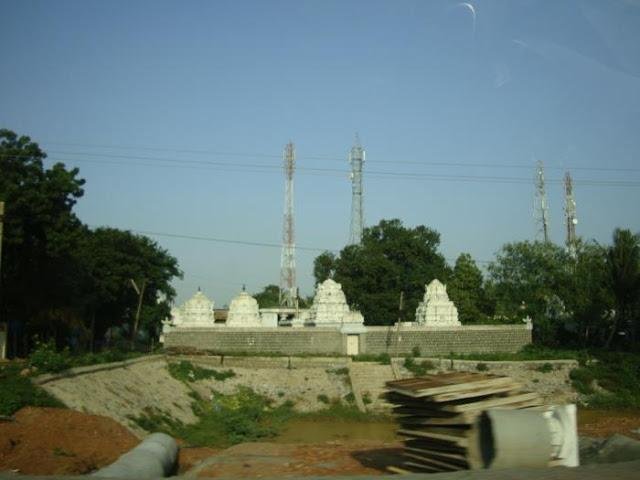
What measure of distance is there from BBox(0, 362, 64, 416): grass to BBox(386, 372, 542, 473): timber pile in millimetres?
10235

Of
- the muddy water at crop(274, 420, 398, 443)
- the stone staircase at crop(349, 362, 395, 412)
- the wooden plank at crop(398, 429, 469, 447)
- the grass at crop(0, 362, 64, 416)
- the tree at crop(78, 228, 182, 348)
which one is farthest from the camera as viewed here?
the tree at crop(78, 228, 182, 348)

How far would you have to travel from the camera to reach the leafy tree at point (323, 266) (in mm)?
67250

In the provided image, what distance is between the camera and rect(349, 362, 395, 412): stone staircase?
107ft

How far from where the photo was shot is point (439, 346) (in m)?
40.3

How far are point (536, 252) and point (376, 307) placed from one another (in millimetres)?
15141

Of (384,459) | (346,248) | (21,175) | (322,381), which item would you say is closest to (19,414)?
(384,459)

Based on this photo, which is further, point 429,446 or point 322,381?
point 322,381

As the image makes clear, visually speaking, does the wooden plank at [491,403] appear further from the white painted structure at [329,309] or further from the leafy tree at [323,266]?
the leafy tree at [323,266]

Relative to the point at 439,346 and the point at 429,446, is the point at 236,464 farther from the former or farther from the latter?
the point at 439,346

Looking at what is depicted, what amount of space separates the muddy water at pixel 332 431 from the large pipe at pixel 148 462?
946 centimetres

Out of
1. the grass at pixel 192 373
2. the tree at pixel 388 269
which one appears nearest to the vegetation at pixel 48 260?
the grass at pixel 192 373

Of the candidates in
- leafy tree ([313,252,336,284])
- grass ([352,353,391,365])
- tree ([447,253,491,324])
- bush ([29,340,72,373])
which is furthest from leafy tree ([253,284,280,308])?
bush ([29,340,72,373])

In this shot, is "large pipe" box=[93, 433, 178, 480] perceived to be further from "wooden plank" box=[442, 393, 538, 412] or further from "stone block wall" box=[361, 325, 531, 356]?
"stone block wall" box=[361, 325, 531, 356]

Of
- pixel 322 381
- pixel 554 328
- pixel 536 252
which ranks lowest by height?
pixel 322 381
